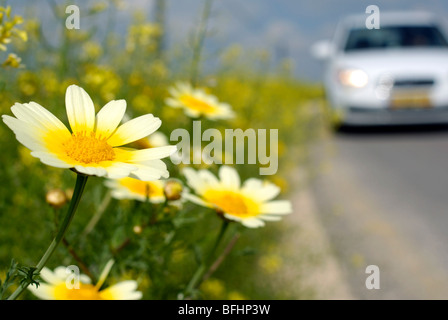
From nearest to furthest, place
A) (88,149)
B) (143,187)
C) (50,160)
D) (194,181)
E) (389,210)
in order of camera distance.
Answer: (50,160), (88,149), (194,181), (143,187), (389,210)

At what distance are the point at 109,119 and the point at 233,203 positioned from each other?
0.41m

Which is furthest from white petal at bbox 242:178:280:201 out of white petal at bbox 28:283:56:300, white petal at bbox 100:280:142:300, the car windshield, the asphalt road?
the car windshield

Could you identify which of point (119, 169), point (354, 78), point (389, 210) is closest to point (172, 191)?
point (119, 169)

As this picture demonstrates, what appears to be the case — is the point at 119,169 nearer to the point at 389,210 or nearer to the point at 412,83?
the point at 389,210

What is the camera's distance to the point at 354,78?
6.61 metres

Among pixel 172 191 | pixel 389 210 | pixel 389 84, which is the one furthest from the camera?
pixel 389 84

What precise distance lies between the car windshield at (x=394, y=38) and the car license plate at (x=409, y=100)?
2.59 feet

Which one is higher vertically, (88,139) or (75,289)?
(88,139)

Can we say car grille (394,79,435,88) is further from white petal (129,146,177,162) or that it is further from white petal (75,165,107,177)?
white petal (75,165,107,177)

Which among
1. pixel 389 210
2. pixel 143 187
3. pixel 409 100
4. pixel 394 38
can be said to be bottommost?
pixel 143 187

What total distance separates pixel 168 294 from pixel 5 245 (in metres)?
0.95

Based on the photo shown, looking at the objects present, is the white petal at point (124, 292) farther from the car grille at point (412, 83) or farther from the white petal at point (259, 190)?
the car grille at point (412, 83)

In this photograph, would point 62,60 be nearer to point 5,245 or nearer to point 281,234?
point 5,245

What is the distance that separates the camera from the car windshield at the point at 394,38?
23.6 ft
